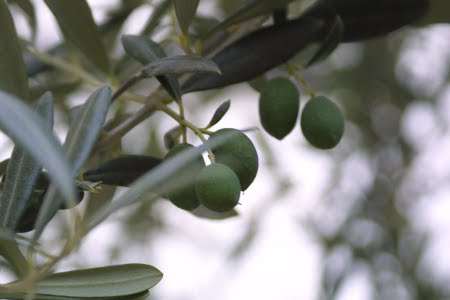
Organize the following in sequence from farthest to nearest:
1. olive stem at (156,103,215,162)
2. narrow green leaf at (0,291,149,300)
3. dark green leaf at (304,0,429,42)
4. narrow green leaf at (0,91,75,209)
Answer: dark green leaf at (304,0,429,42)
olive stem at (156,103,215,162)
narrow green leaf at (0,291,149,300)
narrow green leaf at (0,91,75,209)

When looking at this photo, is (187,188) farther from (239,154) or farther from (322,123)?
(322,123)

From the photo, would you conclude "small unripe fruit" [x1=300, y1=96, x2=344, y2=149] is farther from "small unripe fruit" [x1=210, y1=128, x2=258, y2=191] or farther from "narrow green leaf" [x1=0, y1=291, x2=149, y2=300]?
"narrow green leaf" [x1=0, y1=291, x2=149, y2=300]

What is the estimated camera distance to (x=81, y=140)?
561mm

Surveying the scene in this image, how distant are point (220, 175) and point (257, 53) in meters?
0.22

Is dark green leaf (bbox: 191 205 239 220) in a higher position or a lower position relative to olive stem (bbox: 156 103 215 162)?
lower

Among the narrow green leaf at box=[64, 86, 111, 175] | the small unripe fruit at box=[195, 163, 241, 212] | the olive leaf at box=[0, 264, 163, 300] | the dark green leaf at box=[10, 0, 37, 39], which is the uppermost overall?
the dark green leaf at box=[10, 0, 37, 39]

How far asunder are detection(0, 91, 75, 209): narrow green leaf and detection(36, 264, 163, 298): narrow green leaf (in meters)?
0.17

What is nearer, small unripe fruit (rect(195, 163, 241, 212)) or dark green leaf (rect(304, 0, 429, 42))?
small unripe fruit (rect(195, 163, 241, 212))

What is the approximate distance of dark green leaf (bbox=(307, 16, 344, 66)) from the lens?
0.78 meters


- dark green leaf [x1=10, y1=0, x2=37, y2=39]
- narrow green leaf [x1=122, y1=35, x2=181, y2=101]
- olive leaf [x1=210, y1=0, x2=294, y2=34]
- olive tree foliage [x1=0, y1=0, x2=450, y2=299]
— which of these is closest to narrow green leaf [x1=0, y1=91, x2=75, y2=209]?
olive tree foliage [x1=0, y1=0, x2=450, y2=299]

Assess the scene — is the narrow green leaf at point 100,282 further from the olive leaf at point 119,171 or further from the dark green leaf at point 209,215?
the dark green leaf at point 209,215

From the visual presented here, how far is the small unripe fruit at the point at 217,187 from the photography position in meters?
0.60

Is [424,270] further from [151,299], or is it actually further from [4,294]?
[4,294]

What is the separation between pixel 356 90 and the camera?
6.64 feet
